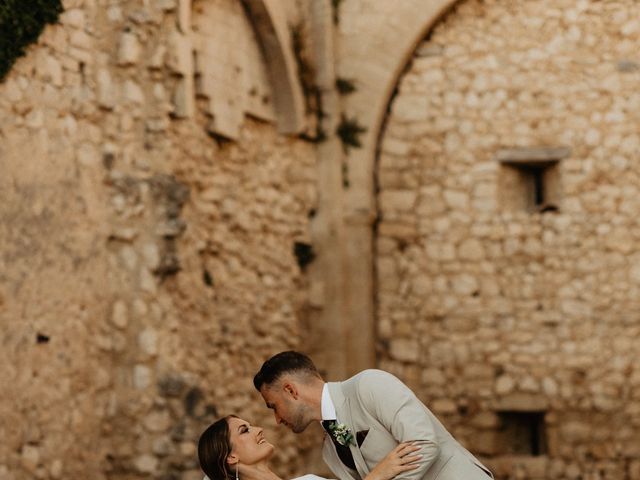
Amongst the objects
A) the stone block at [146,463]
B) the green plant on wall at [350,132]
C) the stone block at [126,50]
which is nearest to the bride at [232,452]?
the stone block at [146,463]

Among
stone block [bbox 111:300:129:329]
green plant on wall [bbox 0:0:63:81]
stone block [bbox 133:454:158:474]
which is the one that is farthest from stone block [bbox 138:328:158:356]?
green plant on wall [bbox 0:0:63:81]

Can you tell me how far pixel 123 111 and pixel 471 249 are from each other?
3.74m

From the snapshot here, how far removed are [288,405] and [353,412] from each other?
25cm

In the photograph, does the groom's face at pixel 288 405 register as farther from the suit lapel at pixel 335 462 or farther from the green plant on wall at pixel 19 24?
the green plant on wall at pixel 19 24

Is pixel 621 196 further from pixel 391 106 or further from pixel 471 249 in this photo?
pixel 391 106

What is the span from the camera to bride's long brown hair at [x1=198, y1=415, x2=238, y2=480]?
4586 mm

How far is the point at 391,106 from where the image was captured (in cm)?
1085

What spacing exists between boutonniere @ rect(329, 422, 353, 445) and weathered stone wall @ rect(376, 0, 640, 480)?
19.6 ft

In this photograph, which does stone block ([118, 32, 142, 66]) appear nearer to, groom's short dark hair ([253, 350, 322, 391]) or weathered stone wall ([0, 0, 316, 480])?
weathered stone wall ([0, 0, 316, 480])

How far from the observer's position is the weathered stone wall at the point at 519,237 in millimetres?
10344

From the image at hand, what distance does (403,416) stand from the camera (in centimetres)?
439

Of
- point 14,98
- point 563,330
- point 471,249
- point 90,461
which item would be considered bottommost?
point 90,461

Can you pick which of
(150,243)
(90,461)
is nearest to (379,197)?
(150,243)

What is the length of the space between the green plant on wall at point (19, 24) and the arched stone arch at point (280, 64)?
8.56 ft
